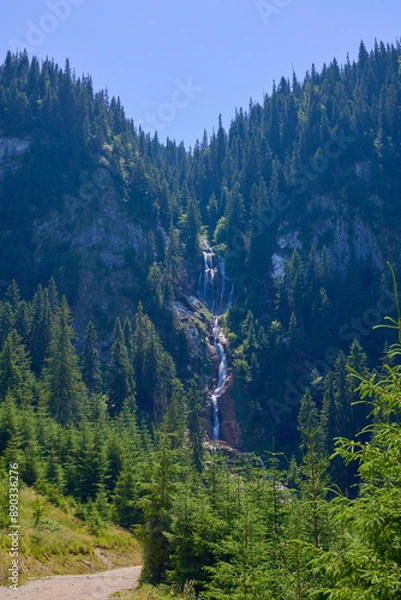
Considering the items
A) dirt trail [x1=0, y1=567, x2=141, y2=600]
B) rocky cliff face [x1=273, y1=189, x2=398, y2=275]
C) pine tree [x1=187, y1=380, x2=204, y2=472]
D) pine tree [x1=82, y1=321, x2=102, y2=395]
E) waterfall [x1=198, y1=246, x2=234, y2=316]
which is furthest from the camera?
waterfall [x1=198, y1=246, x2=234, y2=316]

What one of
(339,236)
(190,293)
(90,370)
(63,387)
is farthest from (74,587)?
(339,236)

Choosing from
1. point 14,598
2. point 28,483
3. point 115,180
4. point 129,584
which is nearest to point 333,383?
point 28,483

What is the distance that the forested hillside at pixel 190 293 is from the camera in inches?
1423

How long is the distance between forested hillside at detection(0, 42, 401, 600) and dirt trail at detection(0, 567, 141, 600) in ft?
6.35

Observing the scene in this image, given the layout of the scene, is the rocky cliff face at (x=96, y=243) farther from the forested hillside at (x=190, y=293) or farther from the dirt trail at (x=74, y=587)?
the dirt trail at (x=74, y=587)

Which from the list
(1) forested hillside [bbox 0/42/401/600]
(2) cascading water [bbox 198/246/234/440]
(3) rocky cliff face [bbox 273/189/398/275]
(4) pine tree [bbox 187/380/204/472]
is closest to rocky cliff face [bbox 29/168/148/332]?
(1) forested hillside [bbox 0/42/401/600]

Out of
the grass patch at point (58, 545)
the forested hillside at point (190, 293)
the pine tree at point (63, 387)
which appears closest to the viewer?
the grass patch at point (58, 545)

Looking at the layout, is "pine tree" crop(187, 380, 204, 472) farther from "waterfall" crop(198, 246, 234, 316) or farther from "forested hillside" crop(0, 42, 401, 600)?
"waterfall" crop(198, 246, 234, 316)

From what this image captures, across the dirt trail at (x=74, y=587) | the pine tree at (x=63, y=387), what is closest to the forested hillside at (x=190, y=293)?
the pine tree at (x=63, y=387)

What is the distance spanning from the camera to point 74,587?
17.1 metres

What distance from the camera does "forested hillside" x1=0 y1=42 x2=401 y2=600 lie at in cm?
3616

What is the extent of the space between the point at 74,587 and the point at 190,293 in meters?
93.0

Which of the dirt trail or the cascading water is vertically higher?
the cascading water

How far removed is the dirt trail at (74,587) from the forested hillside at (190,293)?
1.94 meters
